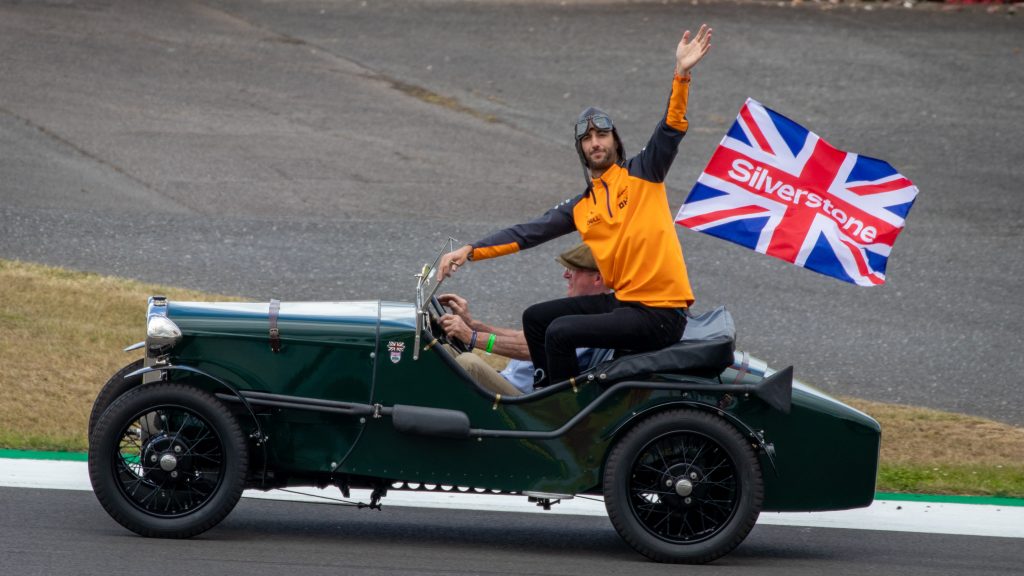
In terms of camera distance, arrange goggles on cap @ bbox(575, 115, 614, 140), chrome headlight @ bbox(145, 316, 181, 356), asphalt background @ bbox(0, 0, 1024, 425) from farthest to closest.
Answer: asphalt background @ bbox(0, 0, 1024, 425) < goggles on cap @ bbox(575, 115, 614, 140) < chrome headlight @ bbox(145, 316, 181, 356)

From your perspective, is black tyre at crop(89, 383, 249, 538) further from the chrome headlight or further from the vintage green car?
the chrome headlight

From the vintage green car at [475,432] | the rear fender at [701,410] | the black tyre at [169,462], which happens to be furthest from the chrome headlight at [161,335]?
the rear fender at [701,410]

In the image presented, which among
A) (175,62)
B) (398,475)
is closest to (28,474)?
(398,475)

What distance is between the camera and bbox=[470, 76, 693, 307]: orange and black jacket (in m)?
5.71

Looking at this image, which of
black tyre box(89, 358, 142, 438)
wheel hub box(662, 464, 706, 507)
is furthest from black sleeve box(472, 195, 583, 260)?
black tyre box(89, 358, 142, 438)

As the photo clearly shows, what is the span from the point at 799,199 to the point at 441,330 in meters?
1.70

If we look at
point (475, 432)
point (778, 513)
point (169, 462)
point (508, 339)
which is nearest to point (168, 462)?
point (169, 462)

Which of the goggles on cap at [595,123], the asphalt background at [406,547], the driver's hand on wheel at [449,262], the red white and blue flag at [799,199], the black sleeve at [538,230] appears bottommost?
the asphalt background at [406,547]

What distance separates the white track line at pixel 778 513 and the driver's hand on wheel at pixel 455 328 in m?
1.13

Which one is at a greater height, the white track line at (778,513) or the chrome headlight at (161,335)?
the chrome headlight at (161,335)

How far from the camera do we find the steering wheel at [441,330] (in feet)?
19.5

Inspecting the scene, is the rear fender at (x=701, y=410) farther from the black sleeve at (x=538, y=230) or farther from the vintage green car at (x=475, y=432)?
the black sleeve at (x=538, y=230)

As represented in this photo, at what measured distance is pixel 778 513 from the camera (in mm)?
6719

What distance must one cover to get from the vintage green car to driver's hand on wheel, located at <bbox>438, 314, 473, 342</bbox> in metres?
0.19
